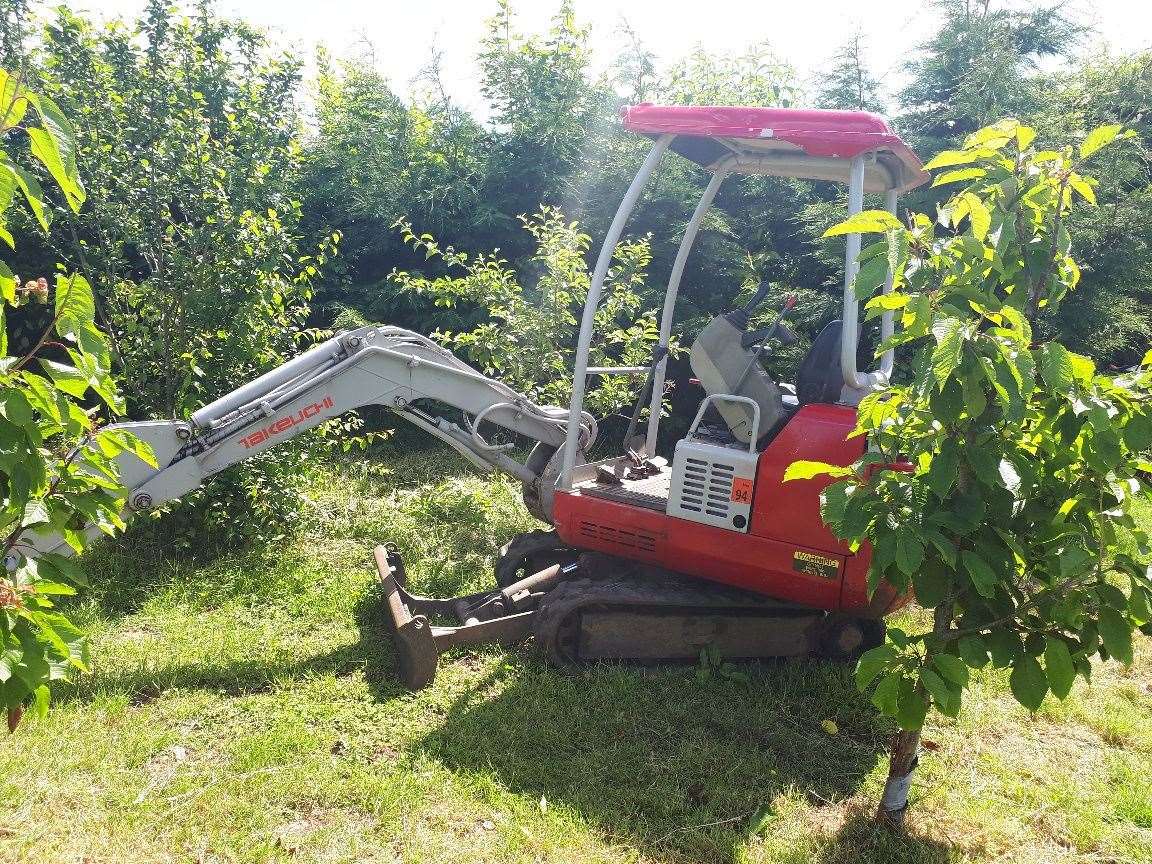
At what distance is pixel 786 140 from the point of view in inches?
155

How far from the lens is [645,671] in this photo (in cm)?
438

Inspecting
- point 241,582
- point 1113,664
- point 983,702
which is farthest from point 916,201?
point 241,582

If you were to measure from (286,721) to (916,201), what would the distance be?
683cm

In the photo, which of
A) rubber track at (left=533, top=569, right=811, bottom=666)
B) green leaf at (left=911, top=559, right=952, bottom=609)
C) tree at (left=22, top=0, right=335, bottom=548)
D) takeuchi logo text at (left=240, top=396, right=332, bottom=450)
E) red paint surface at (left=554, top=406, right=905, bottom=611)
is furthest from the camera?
tree at (left=22, top=0, right=335, bottom=548)

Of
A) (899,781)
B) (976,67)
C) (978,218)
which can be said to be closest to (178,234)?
(978,218)

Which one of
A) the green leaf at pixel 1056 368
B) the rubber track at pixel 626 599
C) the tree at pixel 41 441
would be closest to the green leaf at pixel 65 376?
the tree at pixel 41 441

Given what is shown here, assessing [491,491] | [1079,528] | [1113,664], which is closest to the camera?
[1079,528]

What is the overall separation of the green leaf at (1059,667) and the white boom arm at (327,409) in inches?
125

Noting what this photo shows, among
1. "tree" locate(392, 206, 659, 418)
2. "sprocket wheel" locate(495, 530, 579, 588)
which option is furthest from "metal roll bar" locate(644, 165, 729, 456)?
"tree" locate(392, 206, 659, 418)

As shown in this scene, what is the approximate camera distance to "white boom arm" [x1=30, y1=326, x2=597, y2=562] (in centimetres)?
437

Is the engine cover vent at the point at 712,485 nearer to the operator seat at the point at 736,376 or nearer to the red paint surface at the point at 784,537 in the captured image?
the red paint surface at the point at 784,537

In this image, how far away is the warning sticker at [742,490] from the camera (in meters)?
4.14

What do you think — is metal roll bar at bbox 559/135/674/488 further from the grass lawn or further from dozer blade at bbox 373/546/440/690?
the grass lawn

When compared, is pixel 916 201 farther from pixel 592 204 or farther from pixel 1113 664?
pixel 1113 664
